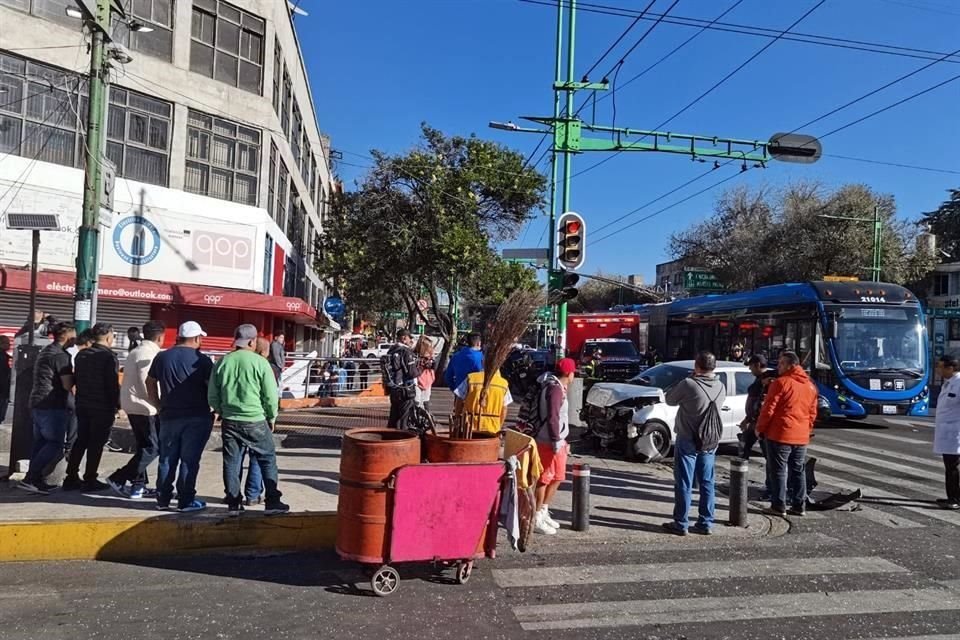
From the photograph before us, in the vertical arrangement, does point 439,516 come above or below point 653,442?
above

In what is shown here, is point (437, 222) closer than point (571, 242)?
No

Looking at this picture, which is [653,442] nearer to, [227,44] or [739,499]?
[739,499]

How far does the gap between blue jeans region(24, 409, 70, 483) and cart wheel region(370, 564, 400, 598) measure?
3.97m

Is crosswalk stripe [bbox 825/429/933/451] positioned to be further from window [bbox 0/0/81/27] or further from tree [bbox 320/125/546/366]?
window [bbox 0/0/81/27]

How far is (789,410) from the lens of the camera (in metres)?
7.38

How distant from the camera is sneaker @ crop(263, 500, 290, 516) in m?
6.18

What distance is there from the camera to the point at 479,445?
17.5 ft

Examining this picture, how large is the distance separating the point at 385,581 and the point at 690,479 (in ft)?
10.6

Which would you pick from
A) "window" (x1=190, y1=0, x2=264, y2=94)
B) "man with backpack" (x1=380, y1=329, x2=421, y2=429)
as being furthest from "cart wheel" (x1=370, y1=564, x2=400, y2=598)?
"window" (x1=190, y1=0, x2=264, y2=94)

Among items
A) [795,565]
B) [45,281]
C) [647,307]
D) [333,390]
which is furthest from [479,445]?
[647,307]

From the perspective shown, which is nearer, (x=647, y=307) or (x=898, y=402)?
(x=898, y=402)

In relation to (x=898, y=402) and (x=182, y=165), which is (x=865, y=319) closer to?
(x=898, y=402)

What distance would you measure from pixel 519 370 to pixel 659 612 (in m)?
21.8

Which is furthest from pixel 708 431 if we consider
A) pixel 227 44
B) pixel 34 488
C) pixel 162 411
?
pixel 227 44
